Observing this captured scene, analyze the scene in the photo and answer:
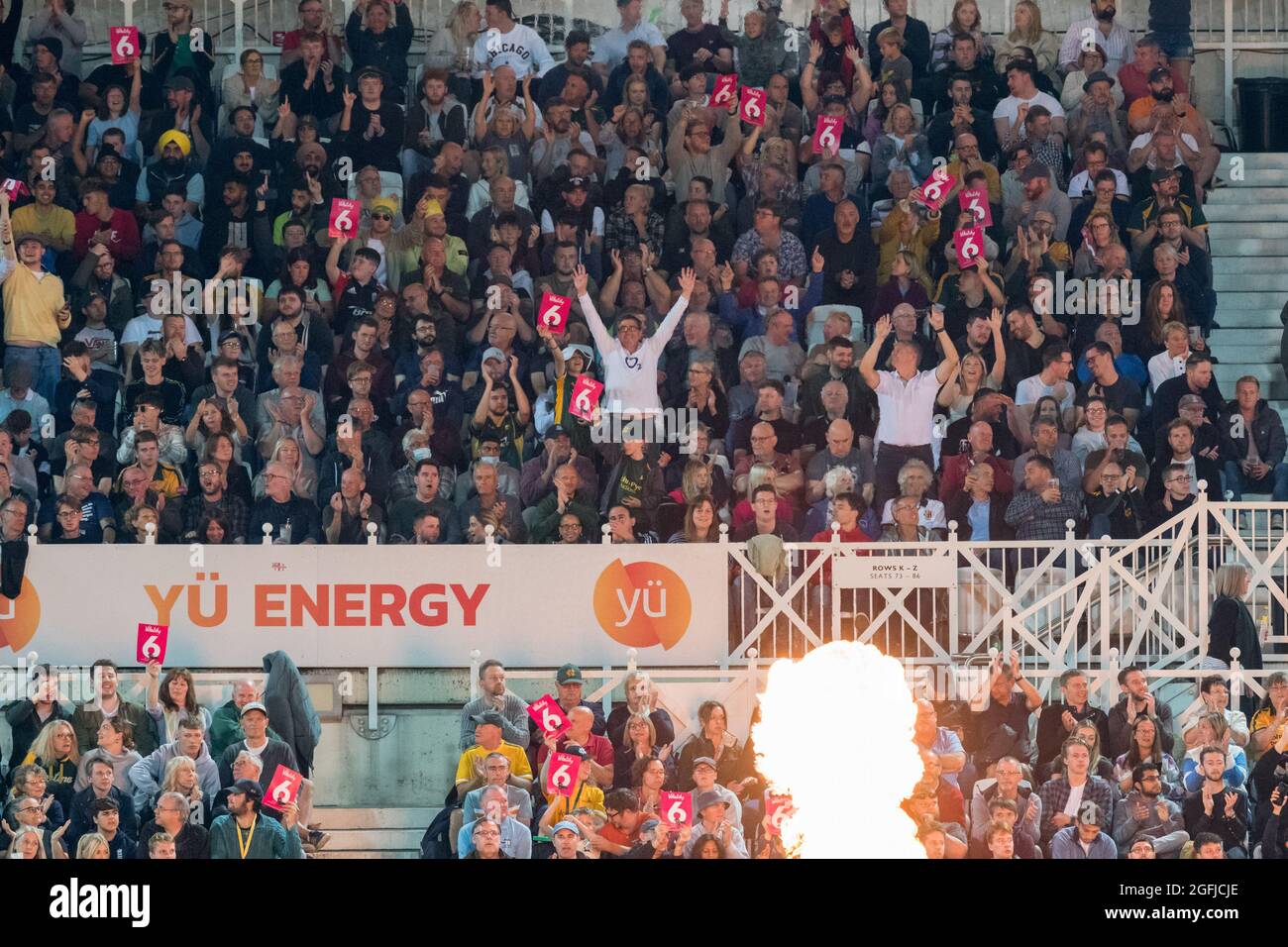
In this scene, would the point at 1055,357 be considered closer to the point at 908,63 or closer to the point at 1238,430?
the point at 1238,430

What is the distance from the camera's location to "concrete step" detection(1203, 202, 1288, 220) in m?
20.2

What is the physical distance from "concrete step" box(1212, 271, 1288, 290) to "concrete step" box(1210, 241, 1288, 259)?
0.09 metres

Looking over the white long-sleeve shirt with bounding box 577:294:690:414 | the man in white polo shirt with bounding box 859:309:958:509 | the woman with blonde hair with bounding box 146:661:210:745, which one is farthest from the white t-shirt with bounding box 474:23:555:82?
the woman with blonde hair with bounding box 146:661:210:745

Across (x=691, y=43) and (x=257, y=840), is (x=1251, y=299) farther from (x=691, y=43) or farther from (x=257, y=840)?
(x=257, y=840)

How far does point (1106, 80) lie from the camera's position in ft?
64.0

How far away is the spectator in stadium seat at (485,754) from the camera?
50.4 feet

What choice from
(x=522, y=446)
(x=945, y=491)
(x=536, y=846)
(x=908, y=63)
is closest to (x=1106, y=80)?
(x=908, y=63)

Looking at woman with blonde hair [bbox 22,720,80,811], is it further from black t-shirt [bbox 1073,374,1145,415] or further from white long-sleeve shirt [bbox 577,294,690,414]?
black t-shirt [bbox 1073,374,1145,415]

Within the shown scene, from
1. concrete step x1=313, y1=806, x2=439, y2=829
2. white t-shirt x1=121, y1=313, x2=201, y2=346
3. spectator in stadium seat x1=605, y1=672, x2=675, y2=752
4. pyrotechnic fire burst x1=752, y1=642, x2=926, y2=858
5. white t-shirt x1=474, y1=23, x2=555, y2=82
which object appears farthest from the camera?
white t-shirt x1=474, y1=23, x2=555, y2=82

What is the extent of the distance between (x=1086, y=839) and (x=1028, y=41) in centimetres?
771

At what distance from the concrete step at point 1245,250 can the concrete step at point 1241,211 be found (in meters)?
0.15
